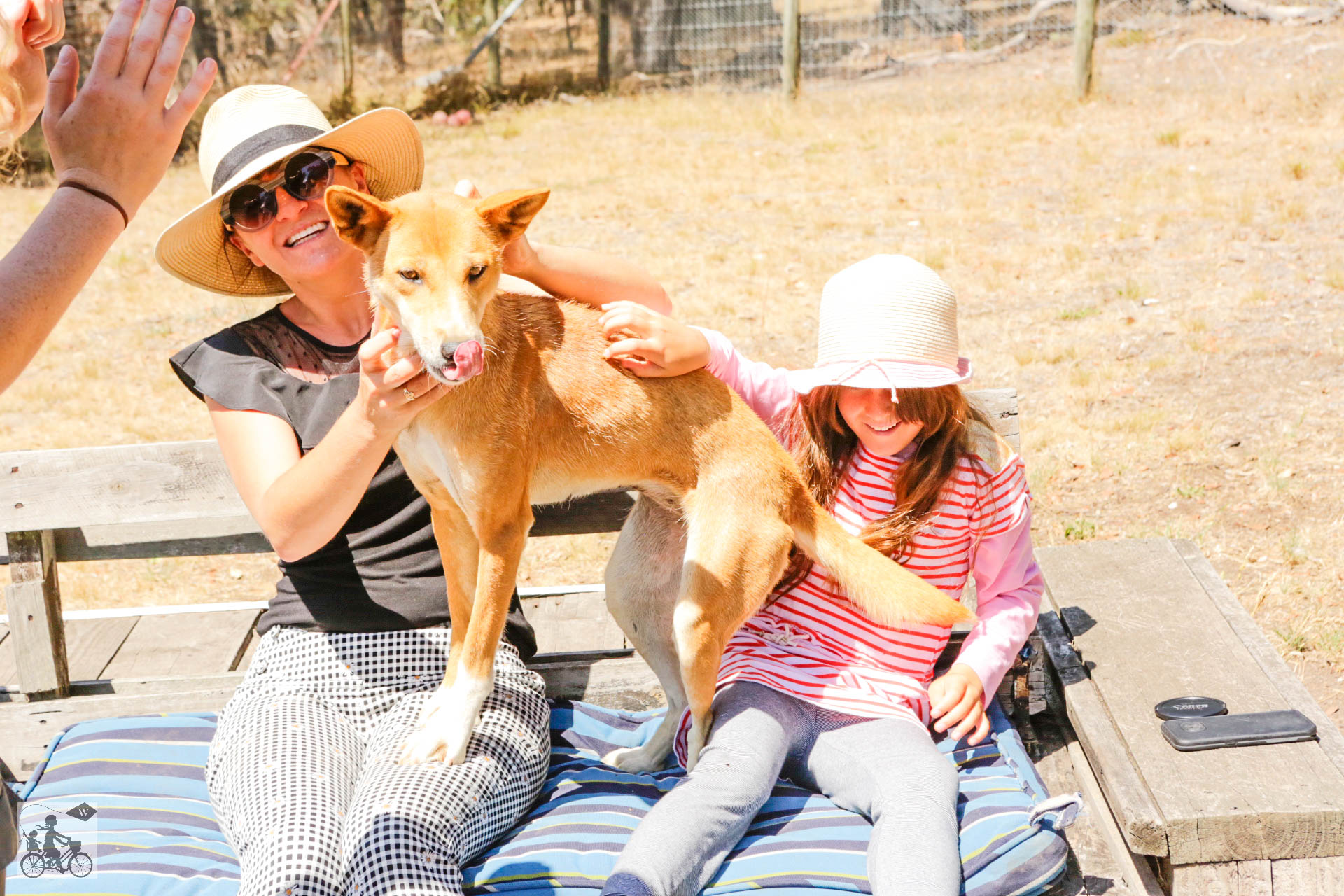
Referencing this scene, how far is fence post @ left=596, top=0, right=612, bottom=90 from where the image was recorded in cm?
1630

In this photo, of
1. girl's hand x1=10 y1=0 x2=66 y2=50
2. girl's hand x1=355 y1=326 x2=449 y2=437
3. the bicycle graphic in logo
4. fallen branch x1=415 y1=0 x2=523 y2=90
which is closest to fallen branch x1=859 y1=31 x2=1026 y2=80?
fallen branch x1=415 y1=0 x2=523 y2=90

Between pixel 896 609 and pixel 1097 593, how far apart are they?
879 millimetres

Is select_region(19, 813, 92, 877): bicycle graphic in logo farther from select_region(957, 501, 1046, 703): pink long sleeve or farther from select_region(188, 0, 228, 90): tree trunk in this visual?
select_region(188, 0, 228, 90): tree trunk

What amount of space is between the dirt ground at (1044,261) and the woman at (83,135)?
365 cm

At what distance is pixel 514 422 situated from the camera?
2.67 metres

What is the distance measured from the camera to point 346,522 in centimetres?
283

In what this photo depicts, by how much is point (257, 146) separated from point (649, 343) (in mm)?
1101

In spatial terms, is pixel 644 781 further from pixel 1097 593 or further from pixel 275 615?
pixel 1097 593

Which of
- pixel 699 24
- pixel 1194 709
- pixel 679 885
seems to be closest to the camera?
pixel 679 885

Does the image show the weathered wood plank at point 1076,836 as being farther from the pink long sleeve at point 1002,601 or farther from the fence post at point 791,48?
the fence post at point 791,48

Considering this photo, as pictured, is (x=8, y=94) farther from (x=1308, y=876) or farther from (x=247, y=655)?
(x=247, y=655)

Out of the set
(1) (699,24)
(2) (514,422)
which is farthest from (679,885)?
(1) (699,24)

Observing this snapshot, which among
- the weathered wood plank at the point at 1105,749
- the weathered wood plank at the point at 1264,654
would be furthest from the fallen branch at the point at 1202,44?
the weathered wood plank at the point at 1105,749

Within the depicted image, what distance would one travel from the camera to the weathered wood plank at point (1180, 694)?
2.27 m
